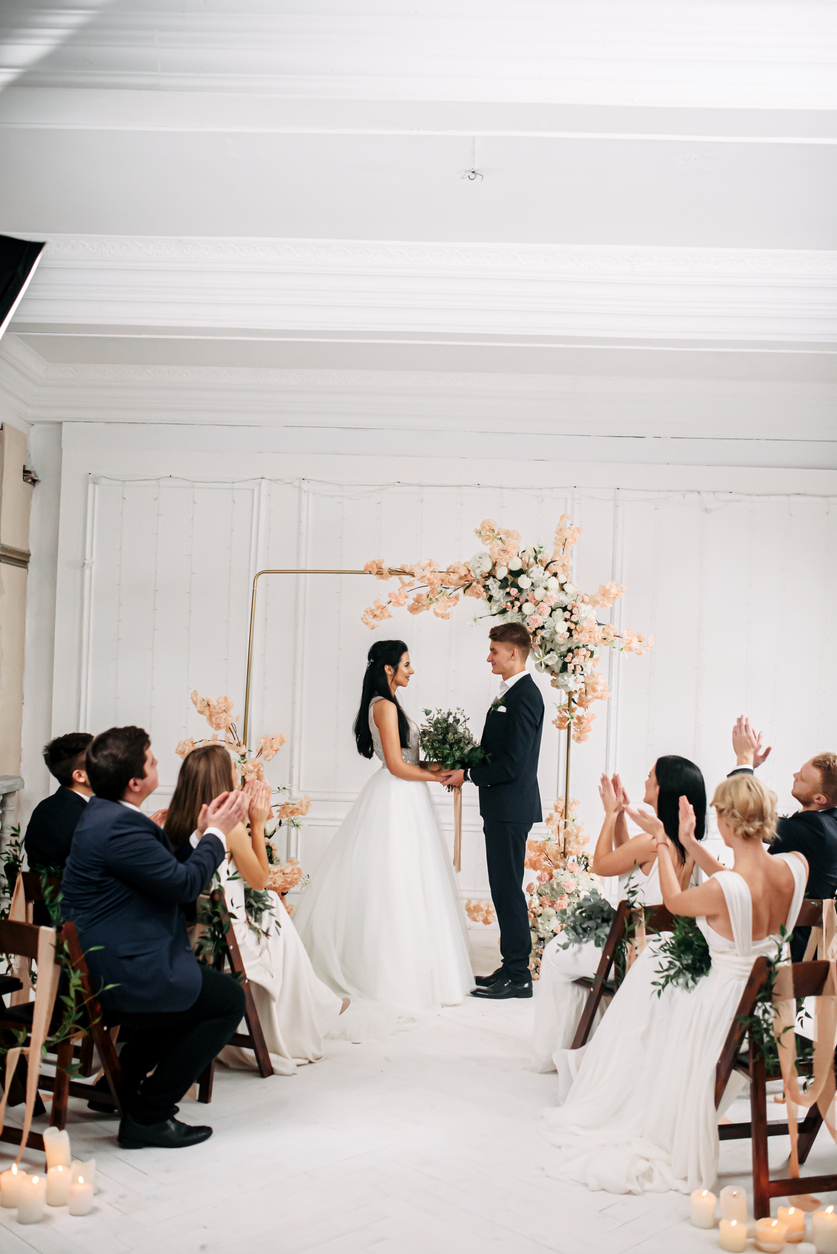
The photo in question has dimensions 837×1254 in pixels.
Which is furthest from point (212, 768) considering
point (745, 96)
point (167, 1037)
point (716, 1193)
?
point (745, 96)

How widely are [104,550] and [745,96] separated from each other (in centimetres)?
509

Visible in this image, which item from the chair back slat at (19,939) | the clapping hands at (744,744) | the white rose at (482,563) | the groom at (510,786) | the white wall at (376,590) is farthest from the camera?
the white wall at (376,590)

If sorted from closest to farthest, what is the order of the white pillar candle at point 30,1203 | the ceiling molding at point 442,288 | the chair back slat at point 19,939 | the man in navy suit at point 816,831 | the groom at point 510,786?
1. the white pillar candle at point 30,1203
2. the chair back slat at point 19,939
3. the man in navy suit at point 816,831
4. the ceiling molding at point 442,288
5. the groom at point 510,786

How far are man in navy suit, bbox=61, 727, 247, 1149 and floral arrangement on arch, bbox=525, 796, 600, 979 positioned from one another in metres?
1.94

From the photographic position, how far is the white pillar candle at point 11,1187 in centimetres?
310

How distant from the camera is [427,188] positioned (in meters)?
4.65

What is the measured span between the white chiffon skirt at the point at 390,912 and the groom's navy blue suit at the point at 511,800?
0.26 metres

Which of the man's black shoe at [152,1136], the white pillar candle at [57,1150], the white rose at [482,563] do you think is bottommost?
the man's black shoe at [152,1136]

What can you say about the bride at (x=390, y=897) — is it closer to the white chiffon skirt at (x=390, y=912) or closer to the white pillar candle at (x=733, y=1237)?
the white chiffon skirt at (x=390, y=912)

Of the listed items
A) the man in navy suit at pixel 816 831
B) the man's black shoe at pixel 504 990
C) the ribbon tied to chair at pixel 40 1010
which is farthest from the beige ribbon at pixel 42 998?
the man in navy suit at pixel 816 831

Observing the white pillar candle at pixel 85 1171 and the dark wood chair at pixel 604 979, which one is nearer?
the white pillar candle at pixel 85 1171

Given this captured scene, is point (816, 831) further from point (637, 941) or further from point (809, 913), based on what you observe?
point (637, 941)

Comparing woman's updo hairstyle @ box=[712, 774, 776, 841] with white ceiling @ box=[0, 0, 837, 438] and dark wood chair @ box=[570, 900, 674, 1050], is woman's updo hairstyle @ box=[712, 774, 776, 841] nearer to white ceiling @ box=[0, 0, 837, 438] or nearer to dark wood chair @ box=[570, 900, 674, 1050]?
dark wood chair @ box=[570, 900, 674, 1050]

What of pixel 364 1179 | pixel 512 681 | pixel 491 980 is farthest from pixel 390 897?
pixel 364 1179
